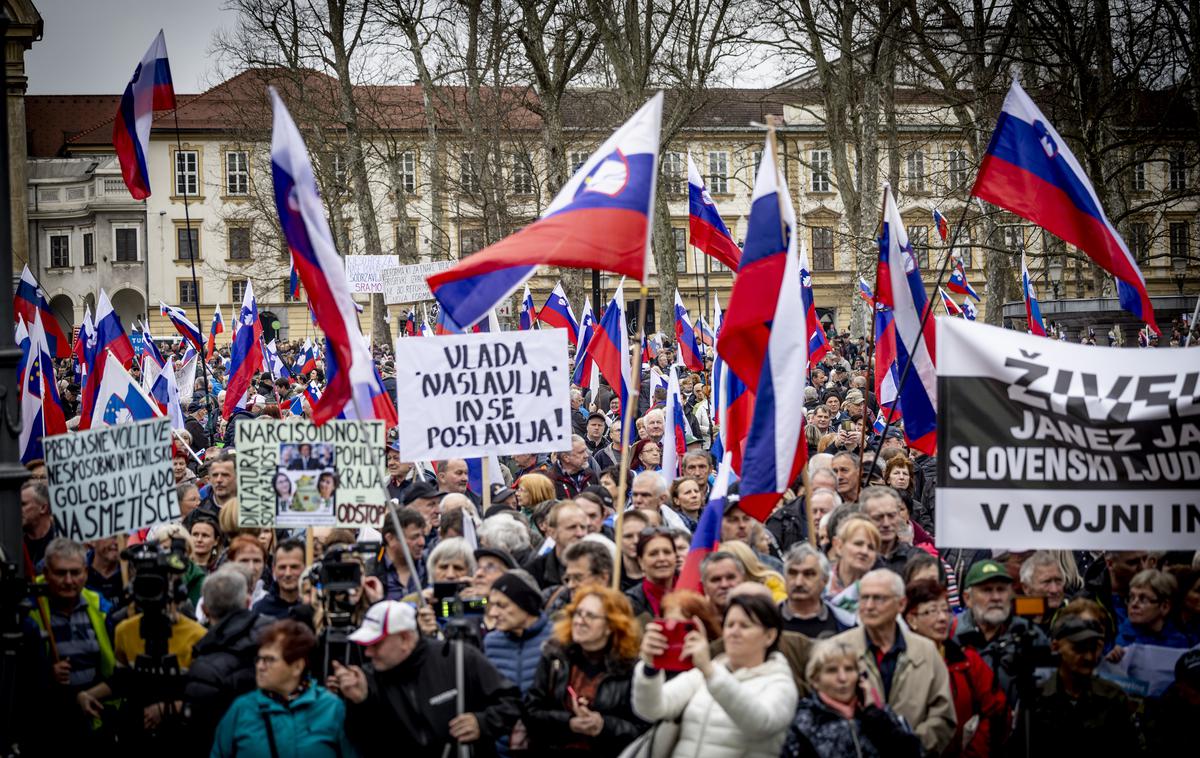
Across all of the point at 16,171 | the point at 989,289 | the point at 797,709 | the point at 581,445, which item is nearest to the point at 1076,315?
the point at 989,289

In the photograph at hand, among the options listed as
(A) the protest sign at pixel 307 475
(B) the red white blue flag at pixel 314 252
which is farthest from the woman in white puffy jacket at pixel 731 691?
(A) the protest sign at pixel 307 475

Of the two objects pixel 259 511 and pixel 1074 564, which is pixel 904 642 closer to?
pixel 1074 564

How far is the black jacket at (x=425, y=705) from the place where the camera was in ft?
20.0

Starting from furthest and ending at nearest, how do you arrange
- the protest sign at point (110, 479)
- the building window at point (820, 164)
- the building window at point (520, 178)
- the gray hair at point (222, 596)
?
the building window at point (820, 164)
the building window at point (520, 178)
the protest sign at point (110, 479)
the gray hair at point (222, 596)

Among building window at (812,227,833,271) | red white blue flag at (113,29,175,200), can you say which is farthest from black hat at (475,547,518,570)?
building window at (812,227,833,271)

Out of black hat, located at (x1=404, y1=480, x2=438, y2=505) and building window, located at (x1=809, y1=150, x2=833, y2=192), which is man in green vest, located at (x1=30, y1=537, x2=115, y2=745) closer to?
black hat, located at (x1=404, y1=480, x2=438, y2=505)

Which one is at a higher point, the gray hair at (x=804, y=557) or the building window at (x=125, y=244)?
the building window at (x=125, y=244)

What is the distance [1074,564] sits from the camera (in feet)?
27.7

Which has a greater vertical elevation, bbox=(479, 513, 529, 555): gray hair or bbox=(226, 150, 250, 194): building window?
bbox=(226, 150, 250, 194): building window

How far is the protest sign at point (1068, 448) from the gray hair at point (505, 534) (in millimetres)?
2661

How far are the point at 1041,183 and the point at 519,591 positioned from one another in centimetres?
511

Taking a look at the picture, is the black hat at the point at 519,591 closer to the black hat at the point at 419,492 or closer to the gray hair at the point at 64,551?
the gray hair at the point at 64,551

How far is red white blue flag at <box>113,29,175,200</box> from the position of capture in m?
13.7

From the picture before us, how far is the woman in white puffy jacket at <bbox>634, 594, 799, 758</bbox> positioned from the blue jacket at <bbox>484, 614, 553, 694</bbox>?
41.4 inches
